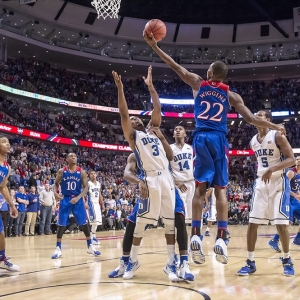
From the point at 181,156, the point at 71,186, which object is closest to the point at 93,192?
the point at 71,186

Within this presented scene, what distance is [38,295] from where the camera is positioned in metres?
4.16

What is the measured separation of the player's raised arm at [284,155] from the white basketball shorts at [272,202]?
13.7 inches

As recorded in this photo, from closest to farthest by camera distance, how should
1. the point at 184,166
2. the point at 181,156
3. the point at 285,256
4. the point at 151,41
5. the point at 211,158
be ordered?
1. the point at 211,158
2. the point at 151,41
3. the point at 285,256
4. the point at 181,156
5. the point at 184,166

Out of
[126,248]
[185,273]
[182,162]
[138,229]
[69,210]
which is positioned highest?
[182,162]

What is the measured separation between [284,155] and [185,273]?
2.04 metres

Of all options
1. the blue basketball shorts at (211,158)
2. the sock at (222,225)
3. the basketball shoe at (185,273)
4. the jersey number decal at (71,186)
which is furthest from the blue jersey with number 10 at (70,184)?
the sock at (222,225)

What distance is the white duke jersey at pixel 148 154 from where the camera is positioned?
17.1 ft

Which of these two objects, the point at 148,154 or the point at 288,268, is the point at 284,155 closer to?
the point at 288,268

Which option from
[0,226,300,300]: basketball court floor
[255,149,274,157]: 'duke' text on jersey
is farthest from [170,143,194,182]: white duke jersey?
[255,149,274,157]: 'duke' text on jersey

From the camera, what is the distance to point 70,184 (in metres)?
8.14

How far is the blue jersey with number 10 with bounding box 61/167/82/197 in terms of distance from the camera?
8125mm

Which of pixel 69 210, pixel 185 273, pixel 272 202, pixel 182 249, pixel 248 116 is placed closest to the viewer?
pixel 248 116

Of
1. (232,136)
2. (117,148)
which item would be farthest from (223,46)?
(117,148)

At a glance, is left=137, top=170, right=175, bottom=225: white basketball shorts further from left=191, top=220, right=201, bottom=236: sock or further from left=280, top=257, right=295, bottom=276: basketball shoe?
left=280, top=257, right=295, bottom=276: basketball shoe
